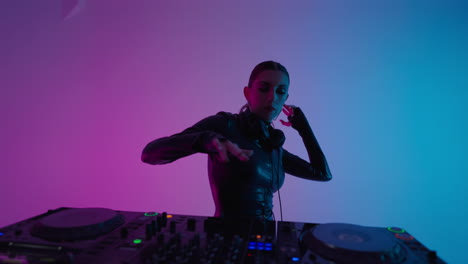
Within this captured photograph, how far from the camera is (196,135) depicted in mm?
853

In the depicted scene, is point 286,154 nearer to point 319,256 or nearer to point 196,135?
point 196,135

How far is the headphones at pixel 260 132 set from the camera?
43.8 inches

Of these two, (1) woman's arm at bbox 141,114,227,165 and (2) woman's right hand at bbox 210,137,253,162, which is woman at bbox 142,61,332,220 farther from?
(2) woman's right hand at bbox 210,137,253,162

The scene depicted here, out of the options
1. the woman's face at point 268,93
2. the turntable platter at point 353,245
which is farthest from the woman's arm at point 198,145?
the turntable platter at point 353,245

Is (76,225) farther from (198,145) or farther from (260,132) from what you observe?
(260,132)

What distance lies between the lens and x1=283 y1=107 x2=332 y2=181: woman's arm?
53.4 inches

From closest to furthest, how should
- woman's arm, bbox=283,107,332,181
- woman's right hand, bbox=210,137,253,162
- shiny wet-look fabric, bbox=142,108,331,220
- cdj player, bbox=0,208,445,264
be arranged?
cdj player, bbox=0,208,445,264
woman's right hand, bbox=210,137,253,162
shiny wet-look fabric, bbox=142,108,331,220
woman's arm, bbox=283,107,332,181

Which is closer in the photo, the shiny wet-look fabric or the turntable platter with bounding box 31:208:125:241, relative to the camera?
the turntable platter with bounding box 31:208:125:241

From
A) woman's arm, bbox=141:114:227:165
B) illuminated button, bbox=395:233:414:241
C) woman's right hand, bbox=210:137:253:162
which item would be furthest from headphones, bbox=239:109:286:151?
illuminated button, bbox=395:233:414:241

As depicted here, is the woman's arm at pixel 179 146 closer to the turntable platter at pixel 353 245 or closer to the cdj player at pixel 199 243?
the cdj player at pixel 199 243

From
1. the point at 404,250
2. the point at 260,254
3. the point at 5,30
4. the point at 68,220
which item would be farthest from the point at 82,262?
the point at 5,30

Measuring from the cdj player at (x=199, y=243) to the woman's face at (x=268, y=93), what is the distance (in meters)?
0.52

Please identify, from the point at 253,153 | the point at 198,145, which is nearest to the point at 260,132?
the point at 253,153

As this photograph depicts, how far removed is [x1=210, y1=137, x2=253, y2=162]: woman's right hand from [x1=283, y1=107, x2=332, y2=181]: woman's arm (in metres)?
0.66
